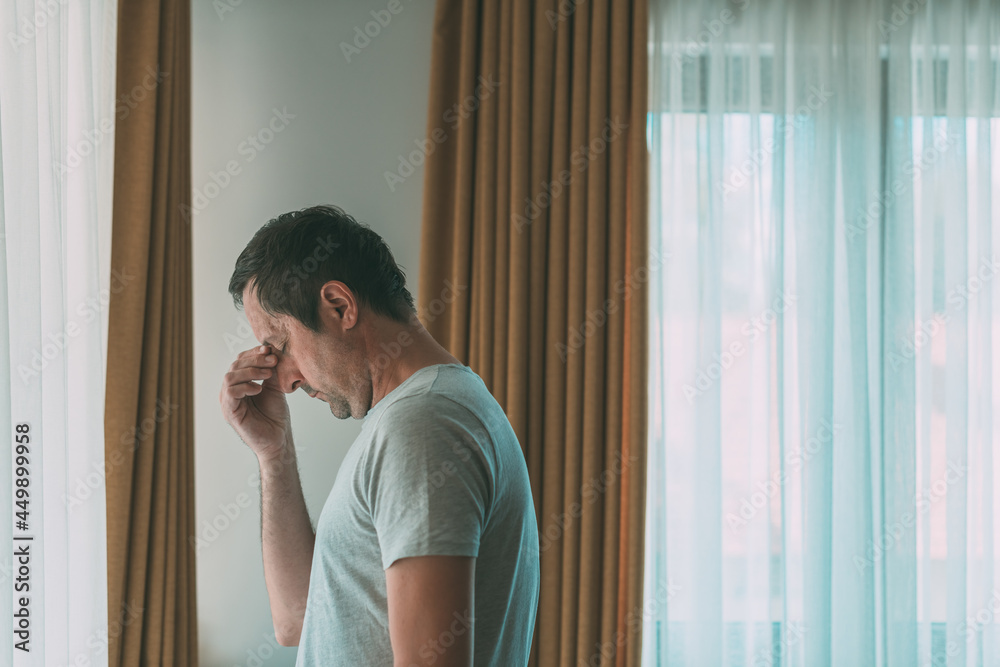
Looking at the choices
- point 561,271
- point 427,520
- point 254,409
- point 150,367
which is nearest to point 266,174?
point 150,367

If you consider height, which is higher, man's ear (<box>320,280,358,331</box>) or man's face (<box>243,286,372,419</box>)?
man's ear (<box>320,280,358,331</box>)

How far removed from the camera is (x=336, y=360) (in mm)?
953

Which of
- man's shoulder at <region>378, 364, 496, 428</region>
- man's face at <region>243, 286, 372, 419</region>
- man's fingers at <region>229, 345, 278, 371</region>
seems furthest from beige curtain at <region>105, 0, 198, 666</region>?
man's shoulder at <region>378, 364, 496, 428</region>

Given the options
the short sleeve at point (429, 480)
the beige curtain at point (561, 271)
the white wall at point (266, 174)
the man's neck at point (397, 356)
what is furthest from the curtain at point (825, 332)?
the short sleeve at point (429, 480)

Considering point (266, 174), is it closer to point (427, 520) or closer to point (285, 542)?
point (285, 542)

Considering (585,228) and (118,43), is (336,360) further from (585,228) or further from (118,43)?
(118,43)

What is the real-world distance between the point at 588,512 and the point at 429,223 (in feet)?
2.80

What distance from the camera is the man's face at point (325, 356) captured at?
94 cm

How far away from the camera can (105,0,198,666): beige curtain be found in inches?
67.9

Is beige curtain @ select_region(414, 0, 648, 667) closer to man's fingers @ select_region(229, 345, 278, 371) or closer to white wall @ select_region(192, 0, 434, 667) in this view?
white wall @ select_region(192, 0, 434, 667)

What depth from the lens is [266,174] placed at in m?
1.99

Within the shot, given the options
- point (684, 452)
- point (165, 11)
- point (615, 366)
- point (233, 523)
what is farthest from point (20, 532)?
point (684, 452)

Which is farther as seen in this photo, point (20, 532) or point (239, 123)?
point (239, 123)

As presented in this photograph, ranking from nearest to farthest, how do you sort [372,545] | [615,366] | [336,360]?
[372,545] → [336,360] → [615,366]
